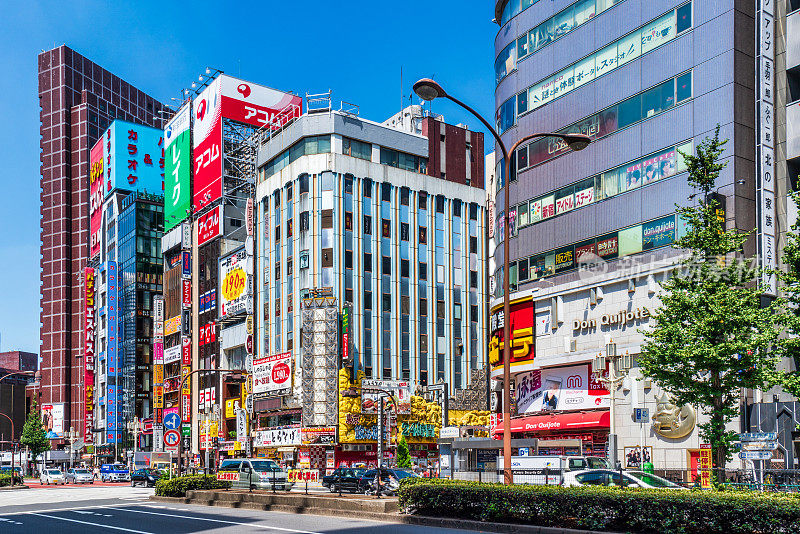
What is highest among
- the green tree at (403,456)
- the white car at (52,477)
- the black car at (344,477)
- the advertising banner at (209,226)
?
the advertising banner at (209,226)

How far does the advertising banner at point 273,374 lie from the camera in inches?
3140

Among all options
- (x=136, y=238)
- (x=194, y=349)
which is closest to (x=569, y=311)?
(x=194, y=349)

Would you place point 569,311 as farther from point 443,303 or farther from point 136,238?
point 136,238

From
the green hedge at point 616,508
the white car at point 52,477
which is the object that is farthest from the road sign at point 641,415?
the white car at point 52,477

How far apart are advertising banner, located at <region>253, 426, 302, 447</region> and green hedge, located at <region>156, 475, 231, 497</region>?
115 ft

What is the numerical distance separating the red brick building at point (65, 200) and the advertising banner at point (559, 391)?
130 metres

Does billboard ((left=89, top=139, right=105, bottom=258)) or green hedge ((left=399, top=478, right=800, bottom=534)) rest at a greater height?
billboard ((left=89, top=139, right=105, bottom=258))

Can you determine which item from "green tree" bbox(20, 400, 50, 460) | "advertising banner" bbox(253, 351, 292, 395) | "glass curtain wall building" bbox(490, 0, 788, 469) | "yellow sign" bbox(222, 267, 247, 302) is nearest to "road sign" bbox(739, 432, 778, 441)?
"glass curtain wall building" bbox(490, 0, 788, 469)

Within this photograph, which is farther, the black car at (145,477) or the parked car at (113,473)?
the parked car at (113,473)

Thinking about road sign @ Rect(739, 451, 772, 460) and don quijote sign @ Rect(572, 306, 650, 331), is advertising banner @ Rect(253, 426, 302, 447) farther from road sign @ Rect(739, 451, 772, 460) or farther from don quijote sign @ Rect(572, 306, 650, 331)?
road sign @ Rect(739, 451, 772, 460)

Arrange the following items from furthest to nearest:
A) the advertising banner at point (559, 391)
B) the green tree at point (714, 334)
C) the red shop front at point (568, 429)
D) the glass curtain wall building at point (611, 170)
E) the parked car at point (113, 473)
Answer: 1. the parked car at point (113, 473)
2. the advertising banner at point (559, 391)
3. the red shop front at point (568, 429)
4. the glass curtain wall building at point (611, 170)
5. the green tree at point (714, 334)

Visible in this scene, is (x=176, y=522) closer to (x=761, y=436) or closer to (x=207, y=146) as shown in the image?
(x=761, y=436)

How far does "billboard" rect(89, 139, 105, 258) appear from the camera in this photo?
14525 cm

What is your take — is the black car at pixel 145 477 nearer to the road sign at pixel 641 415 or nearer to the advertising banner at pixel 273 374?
the advertising banner at pixel 273 374
